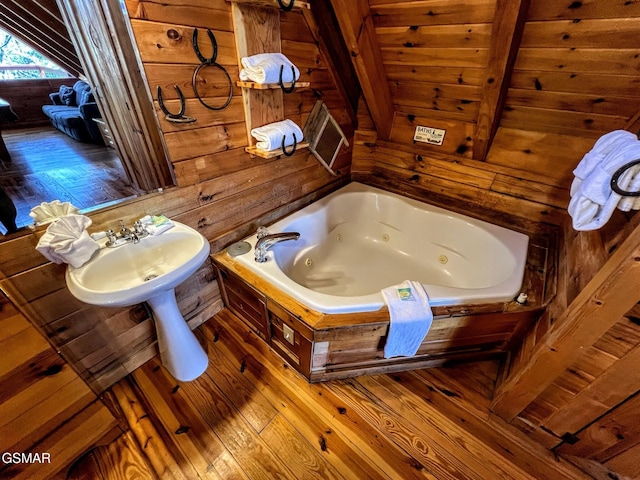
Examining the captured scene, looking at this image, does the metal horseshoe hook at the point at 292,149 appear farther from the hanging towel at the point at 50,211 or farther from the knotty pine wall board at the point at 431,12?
the hanging towel at the point at 50,211

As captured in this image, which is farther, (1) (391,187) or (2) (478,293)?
(1) (391,187)

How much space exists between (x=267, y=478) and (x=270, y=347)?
63cm

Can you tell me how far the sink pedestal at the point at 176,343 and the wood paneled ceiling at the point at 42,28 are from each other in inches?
37.9

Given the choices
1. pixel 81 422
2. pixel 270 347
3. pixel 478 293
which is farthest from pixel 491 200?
pixel 81 422

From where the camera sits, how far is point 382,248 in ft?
7.75

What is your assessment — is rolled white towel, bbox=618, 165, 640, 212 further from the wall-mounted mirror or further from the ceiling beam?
the wall-mounted mirror

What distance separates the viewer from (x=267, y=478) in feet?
3.90

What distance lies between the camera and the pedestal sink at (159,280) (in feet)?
3.17

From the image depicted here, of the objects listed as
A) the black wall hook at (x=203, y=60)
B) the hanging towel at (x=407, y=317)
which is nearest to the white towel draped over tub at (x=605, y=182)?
the hanging towel at (x=407, y=317)

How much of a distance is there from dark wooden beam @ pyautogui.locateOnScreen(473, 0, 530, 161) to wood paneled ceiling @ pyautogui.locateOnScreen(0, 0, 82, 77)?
1.64 meters

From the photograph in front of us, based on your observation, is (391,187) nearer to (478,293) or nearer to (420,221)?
(420,221)

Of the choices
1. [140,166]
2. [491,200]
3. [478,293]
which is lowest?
[478,293]

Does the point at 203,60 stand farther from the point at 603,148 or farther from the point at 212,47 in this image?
the point at 603,148

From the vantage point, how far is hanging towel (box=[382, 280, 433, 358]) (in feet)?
4.26
